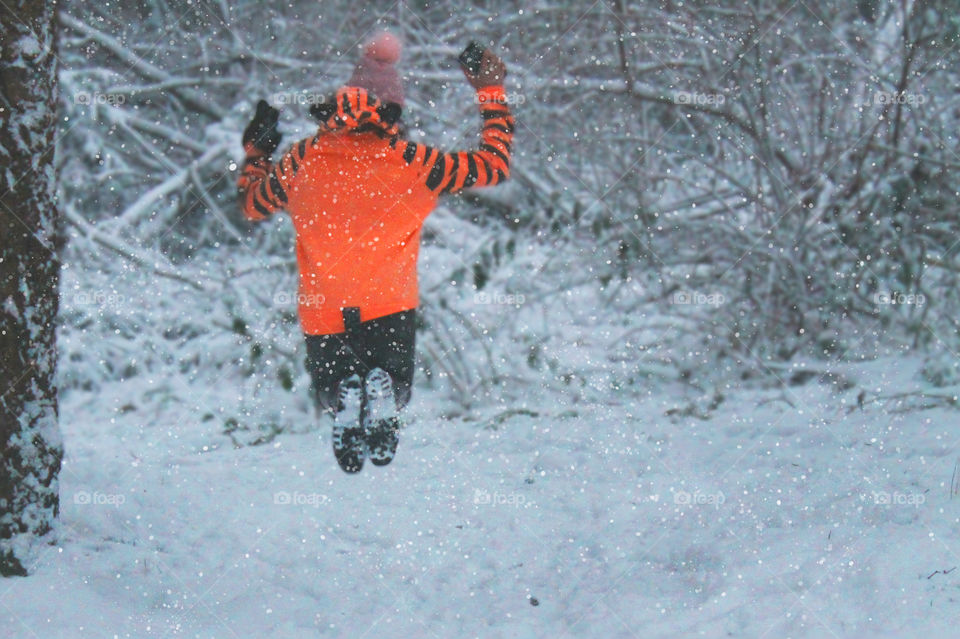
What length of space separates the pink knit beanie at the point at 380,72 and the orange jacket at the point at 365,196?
0.28m

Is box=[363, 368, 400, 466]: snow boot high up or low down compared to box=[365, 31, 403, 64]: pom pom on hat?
down

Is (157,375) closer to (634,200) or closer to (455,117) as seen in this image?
(455,117)

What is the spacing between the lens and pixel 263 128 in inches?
146

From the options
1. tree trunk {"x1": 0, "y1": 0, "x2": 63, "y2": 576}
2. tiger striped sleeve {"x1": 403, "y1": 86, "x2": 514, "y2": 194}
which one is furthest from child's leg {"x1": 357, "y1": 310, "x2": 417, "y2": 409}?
tree trunk {"x1": 0, "y1": 0, "x2": 63, "y2": 576}

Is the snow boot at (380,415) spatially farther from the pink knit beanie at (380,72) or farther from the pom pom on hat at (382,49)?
the pom pom on hat at (382,49)

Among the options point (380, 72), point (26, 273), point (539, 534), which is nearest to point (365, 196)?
point (380, 72)

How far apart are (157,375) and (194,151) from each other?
2.30m

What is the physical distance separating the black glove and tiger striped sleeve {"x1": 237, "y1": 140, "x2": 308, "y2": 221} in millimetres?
77

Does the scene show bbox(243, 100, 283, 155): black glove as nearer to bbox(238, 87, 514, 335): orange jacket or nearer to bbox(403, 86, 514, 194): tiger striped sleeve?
bbox(238, 87, 514, 335): orange jacket

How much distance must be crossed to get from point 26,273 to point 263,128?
1069 millimetres

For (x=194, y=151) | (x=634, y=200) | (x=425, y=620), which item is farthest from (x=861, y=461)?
(x=194, y=151)

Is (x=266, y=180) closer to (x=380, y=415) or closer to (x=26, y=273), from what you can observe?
(x=26, y=273)

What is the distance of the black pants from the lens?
396 cm

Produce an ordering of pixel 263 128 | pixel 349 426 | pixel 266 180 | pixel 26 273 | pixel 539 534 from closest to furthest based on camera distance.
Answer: pixel 26 273
pixel 263 128
pixel 266 180
pixel 349 426
pixel 539 534
